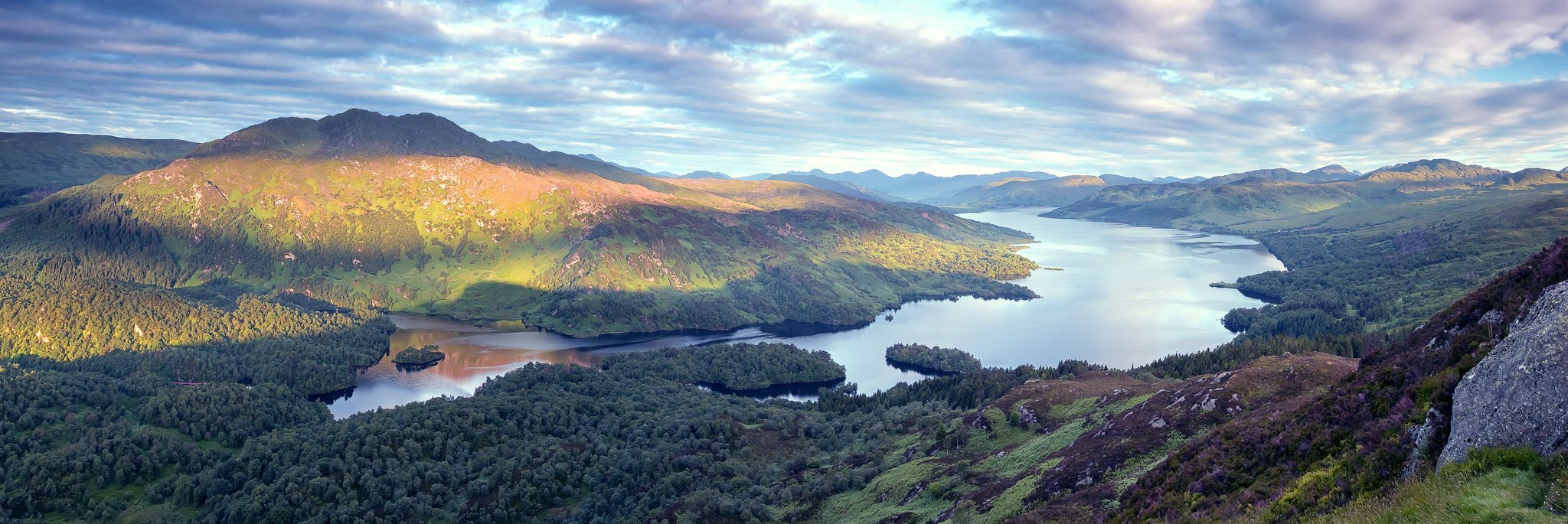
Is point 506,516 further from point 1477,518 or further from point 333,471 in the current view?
point 1477,518

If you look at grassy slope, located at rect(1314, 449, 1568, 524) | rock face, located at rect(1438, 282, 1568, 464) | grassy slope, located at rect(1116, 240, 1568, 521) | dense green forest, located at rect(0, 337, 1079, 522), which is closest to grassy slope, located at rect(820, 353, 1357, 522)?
grassy slope, located at rect(1116, 240, 1568, 521)

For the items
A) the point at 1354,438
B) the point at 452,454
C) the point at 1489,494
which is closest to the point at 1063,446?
the point at 1354,438

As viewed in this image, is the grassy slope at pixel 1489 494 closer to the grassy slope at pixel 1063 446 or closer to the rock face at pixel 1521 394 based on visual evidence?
the rock face at pixel 1521 394

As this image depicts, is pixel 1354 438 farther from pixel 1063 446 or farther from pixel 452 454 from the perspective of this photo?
pixel 452 454

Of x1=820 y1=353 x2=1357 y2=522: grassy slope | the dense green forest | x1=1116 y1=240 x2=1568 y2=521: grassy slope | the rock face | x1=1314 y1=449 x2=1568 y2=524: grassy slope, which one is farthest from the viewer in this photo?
the dense green forest

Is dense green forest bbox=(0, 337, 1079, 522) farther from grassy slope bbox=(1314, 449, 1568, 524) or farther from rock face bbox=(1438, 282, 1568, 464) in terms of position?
rock face bbox=(1438, 282, 1568, 464)

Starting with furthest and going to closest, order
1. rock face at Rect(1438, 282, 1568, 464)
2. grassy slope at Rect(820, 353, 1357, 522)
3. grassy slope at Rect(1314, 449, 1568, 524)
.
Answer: grassy slope at Rect(820, 353, 1357, 522) → rock face at Rect(1438, 282, 1568, 464) → grassy slope at Rect(1314, 449, 1568, 524)

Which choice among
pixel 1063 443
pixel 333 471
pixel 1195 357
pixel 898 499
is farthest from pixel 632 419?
pixel 1195 357

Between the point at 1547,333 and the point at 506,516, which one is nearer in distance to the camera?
the point at 1547,333
